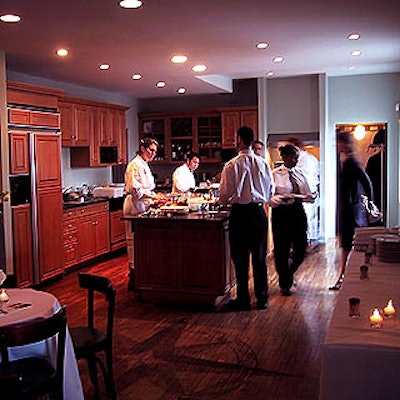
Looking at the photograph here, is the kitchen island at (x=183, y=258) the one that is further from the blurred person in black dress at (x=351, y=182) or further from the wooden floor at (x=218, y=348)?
the blurred person in black dress at (x=351, y=182)

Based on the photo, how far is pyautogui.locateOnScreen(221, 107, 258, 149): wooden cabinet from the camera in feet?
33.4

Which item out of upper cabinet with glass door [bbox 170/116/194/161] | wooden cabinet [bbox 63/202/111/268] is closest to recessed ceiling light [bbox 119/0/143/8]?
wooden cabinet [bbox 63/202/111/268]

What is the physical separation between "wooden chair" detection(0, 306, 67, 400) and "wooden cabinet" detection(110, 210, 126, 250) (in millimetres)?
5657

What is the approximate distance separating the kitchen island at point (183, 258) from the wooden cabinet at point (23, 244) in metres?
1.31

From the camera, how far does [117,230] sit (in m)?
8.73

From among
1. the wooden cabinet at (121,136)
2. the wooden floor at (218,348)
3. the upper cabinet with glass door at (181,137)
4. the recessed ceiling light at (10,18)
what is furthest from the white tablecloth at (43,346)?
the upper cabinet with glass door at (181,137)

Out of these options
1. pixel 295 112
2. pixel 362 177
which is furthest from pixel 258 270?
pixel 295 112

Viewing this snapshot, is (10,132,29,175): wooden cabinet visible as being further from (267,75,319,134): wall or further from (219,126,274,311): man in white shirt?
(267,75,319,134): wall

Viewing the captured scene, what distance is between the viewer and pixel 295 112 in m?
9.93

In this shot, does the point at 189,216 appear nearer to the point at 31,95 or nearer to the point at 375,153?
the point at 31,95

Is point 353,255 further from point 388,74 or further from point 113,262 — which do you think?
point 388,74

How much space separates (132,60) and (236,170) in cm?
206

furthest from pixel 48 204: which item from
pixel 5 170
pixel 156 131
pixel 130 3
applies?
pixel 156 131

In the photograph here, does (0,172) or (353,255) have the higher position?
(0,172)
